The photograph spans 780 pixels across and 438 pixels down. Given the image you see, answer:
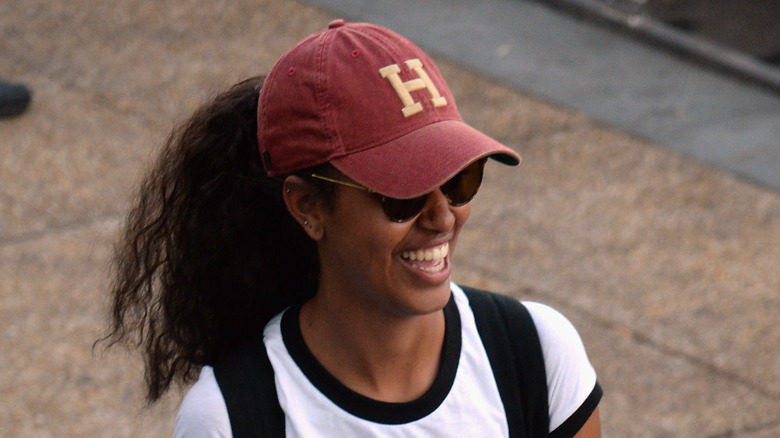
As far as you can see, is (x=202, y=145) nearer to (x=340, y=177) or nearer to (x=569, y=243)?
(x=340, y=177)

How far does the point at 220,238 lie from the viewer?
86.7 inches

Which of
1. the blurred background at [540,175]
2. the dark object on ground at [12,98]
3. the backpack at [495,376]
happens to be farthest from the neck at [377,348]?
the dark object on ground at [12,98]

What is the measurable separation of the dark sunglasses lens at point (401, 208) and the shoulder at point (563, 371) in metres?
0.37

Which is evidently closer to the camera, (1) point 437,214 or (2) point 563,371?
(1) point 437,214

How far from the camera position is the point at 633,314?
461 cm

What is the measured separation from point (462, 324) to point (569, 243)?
2932mm

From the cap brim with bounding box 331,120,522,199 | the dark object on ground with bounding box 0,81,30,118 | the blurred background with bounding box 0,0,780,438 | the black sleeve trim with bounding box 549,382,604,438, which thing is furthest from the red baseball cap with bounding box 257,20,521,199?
the dark object on ground with bounding box 0,81,30,118

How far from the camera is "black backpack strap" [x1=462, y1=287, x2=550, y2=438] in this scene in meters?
2.06

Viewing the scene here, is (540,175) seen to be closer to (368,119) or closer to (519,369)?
(519,369)

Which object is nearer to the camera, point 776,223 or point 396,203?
point 396,203

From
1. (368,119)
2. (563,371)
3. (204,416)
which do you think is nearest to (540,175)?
(563,371)

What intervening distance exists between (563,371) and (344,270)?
0.47m

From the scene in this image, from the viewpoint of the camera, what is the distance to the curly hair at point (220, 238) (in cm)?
216

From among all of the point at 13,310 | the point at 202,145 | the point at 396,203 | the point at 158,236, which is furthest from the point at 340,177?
the point at 13,310
